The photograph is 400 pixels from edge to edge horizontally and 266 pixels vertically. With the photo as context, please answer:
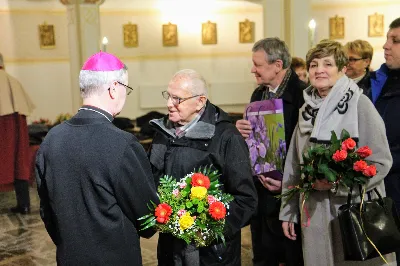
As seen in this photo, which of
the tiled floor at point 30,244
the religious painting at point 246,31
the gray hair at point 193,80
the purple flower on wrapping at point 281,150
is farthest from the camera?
the religious painting at point 246,31

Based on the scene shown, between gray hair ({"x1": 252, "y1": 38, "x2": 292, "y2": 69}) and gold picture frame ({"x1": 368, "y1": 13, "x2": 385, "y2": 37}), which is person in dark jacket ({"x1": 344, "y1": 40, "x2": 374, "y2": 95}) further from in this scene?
gold picture frame ({"x1": 368, "y1": 13, "x2": 385, "y2": 37})

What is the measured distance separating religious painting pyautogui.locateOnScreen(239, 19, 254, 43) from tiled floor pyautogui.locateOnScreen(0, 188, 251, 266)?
8.00m

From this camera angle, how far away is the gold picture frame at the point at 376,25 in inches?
530

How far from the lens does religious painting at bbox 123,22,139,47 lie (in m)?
13.2

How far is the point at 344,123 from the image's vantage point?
3.06 metres

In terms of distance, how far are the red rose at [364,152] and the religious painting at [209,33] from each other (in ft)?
36.2

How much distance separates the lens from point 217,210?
238 cm

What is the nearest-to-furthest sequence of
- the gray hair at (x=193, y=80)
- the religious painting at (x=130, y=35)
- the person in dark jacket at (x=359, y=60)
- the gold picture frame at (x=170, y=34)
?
the gray hair at (x=193, y=80)
the person in dark jacket at (x=359, y=60)
the religious painting at (x=130, y=35)
the gold picture frame at (x=170, y=34)

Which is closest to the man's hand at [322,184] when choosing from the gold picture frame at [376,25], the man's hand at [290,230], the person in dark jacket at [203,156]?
the person in dark jacket at [203,156]

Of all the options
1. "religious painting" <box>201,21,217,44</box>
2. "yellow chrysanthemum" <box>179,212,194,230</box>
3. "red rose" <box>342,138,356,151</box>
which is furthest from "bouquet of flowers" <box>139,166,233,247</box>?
"religious painting" <box>201,21,217,44</box>

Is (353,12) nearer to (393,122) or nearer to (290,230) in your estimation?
(393,122)

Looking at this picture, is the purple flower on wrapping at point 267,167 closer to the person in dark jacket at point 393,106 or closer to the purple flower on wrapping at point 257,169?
the purple flower on wrapping at point 257,169

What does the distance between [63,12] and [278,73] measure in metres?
10.3

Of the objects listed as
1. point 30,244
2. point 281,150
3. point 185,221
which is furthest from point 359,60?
point 30,244
